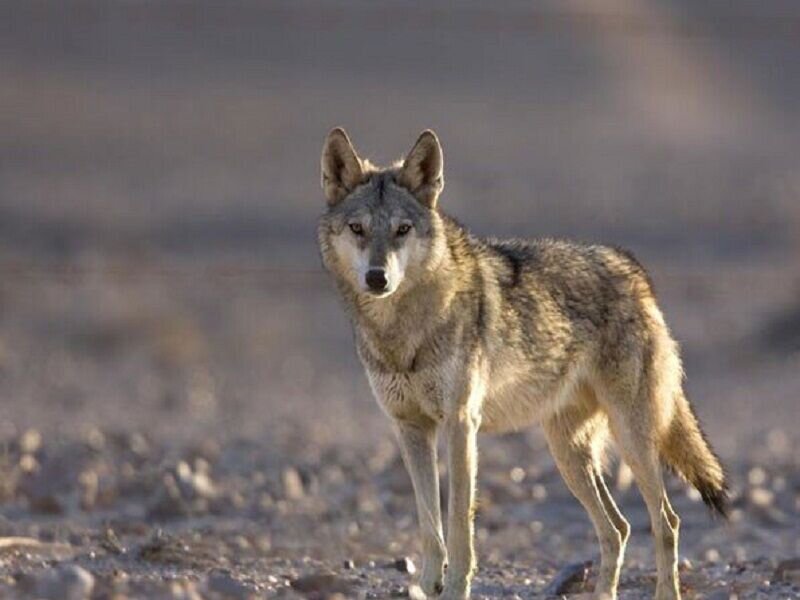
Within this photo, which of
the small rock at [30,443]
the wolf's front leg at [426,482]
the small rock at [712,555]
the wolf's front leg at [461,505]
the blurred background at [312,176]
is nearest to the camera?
the wolf's front leg at [461,505]

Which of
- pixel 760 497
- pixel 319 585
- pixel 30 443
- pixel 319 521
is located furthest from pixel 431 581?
pixel 30 443

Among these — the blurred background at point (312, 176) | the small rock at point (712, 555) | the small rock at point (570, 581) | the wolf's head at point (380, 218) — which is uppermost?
the wolf's head at point (380, 218)

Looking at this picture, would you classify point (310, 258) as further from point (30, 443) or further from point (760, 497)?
point (760, 497)

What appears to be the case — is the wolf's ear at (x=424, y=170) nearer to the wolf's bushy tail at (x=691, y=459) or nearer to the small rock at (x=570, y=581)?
the wolf's bushy tail at (x=691, y=459)

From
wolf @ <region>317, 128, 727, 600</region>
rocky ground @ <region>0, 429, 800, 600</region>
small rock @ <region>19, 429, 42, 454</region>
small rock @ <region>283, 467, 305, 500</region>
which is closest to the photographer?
wolf @ <region>317, 128, 727, 600</region>

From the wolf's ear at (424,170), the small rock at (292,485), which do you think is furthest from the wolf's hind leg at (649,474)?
the small rock at (292,485)

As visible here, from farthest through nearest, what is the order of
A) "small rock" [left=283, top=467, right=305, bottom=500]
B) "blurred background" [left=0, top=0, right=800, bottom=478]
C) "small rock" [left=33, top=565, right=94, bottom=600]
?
"blurred background" [left=0, top=0, right=800, bottom=478], "small rock" [left=283, top=467, right=305, bottom=500], "small rock" [left=33, top=565, right=94, bottom=600]

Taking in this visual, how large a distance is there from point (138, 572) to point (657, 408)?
2.38 meters

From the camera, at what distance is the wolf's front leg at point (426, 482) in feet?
35.1

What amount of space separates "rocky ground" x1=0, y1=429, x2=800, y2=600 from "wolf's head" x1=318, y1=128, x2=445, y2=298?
129cm

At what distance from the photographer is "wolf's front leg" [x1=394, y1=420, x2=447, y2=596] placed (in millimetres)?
10703

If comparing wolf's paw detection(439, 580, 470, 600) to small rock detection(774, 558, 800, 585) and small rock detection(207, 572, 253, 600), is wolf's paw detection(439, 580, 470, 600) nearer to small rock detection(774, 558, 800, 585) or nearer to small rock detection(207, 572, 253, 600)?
small rock detection(207, 572, 253, 600)

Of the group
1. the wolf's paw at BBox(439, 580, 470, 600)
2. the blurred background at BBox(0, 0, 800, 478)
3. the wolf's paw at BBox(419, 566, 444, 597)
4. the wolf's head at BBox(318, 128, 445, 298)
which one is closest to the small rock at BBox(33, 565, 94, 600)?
the wolf's paw at BBox(439, 580, 470, 600)

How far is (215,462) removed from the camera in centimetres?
1552
